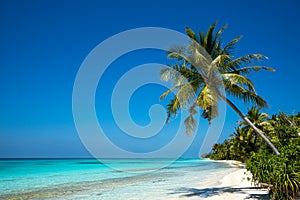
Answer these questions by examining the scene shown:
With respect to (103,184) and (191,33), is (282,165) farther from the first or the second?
(103,184)

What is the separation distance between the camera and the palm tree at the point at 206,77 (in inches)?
324

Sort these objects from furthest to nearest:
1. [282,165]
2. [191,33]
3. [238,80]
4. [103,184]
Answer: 1. [103,184]
2. [191,33]
3. [238,80]
4. [282,165]

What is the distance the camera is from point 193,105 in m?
8.97

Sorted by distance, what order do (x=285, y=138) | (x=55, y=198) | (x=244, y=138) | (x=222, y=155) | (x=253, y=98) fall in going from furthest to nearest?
(x=222, y=155) → (x=244, y=138) → (x=55, y=198) → (x=253, y=98) → (x=285, y=138)

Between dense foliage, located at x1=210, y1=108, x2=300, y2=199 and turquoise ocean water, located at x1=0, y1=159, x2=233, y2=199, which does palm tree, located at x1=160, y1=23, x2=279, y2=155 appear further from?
turquoise ocean water, located at x1=0, y1=159, x2=233, y2=199

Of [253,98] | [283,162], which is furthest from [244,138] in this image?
[283,162]

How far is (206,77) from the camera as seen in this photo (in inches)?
348

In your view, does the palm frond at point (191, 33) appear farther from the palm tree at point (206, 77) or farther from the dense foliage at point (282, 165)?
the dense foliage at point (282, 165)

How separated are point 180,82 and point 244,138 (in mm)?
22973

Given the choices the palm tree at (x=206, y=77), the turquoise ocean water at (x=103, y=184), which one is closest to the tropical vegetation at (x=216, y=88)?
the palm tree at (x=206, y=77)

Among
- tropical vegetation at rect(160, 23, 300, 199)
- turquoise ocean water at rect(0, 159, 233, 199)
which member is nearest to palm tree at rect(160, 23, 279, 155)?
tropical vegetation at rect(160, 23, 300, 199)

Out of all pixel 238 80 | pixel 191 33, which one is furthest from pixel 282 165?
pixel 191 33

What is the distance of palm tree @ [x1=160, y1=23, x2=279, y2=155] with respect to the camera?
8.23m

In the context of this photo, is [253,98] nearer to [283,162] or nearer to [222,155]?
[283,162]
